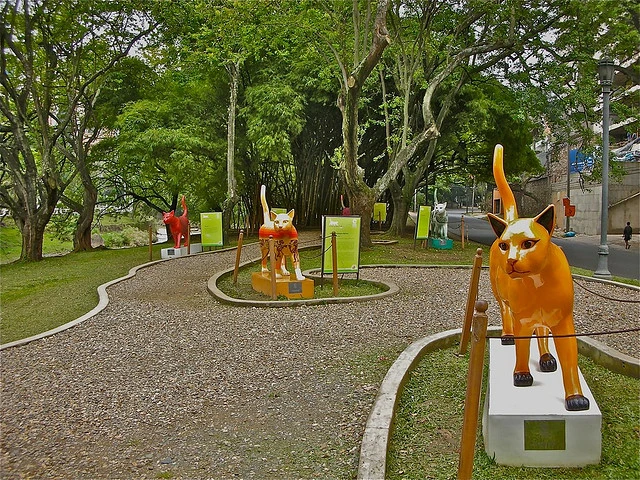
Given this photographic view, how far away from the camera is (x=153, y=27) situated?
1784 cm

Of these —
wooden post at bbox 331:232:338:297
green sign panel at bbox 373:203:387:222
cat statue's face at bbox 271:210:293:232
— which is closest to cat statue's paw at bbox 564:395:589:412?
wooden post at bbox 331:232:338:297

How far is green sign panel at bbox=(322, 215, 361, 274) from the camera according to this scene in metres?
10.2

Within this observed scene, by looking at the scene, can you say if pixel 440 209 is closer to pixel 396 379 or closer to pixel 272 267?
pixel 272 267

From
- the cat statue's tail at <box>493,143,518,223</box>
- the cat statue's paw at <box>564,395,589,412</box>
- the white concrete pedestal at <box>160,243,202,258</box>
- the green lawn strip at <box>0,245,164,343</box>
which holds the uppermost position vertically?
the cat statue's tail at <box>493,143,518,223</box>

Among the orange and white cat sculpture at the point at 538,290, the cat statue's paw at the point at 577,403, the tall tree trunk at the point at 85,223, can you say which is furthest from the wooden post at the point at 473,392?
the tall tree trunk at the point at 85,223

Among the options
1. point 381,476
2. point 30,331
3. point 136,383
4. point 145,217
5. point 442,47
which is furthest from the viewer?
point 145,217

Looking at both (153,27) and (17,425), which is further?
(153,27)

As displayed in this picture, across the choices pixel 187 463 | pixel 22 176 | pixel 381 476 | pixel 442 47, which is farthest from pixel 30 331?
pixel 442 47

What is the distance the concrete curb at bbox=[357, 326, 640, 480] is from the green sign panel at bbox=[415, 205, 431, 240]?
1041cm

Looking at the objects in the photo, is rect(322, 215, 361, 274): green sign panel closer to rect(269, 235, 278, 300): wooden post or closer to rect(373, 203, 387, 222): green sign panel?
rect(269, 235, 278, 300): wooden post

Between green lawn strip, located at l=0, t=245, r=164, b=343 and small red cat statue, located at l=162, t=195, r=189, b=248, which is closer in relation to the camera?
green lawn strip, located at l=0, t=245, r=164, b=343

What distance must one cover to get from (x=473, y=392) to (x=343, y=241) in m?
7.39

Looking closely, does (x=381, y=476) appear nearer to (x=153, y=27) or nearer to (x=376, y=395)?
(x=376, y=395)

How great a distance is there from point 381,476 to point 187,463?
132 cm
